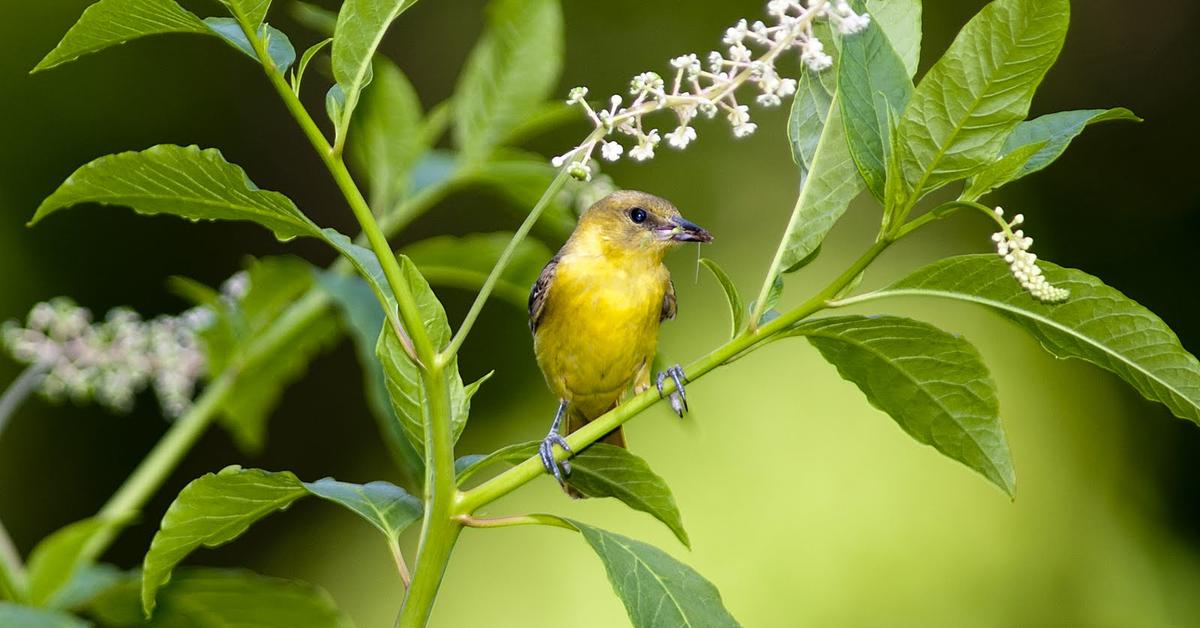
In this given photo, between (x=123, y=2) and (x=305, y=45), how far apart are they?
4543mm

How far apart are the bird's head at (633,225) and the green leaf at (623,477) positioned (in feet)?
4.31

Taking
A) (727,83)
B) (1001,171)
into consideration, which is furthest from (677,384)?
(1001,171)

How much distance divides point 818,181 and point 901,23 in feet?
0.77

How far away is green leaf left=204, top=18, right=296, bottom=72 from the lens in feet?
5.36

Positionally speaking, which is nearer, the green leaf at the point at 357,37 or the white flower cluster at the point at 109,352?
the green leaf at the point at 357,37

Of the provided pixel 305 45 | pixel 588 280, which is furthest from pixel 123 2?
pixel 305 45

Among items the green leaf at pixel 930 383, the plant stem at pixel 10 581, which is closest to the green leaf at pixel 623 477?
the green leaf at pixel 930 383

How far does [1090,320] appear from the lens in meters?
1.62

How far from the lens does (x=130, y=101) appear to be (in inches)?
212

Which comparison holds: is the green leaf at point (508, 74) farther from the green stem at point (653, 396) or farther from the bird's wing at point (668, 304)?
the green stem at point (653, 396)

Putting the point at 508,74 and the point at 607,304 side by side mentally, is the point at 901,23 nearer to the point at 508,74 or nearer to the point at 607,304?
A: the point at 508,74

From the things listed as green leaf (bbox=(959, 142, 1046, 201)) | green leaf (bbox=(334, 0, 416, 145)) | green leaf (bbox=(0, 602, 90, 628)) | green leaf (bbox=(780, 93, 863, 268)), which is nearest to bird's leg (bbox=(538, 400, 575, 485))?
green leaf (bbox=(780, 93, 863, 268))

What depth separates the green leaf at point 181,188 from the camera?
160 centimetres

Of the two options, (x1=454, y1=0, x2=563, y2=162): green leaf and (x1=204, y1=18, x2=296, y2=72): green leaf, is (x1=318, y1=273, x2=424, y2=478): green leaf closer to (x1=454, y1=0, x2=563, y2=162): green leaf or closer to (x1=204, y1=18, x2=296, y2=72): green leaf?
(x1=454, y1=0, x2=563, y2=162): green leaf
